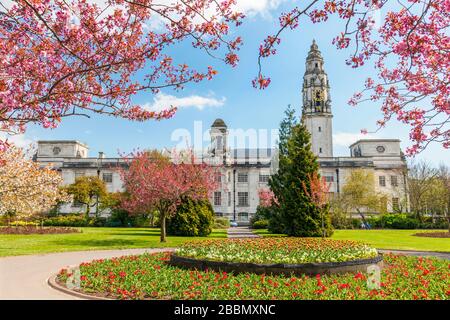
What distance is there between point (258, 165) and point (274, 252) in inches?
1979

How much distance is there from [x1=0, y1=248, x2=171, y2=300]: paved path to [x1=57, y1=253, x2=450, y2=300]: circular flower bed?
640mm

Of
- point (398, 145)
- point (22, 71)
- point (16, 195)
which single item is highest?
point (398, 145)

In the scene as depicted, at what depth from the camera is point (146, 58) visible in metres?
7.07

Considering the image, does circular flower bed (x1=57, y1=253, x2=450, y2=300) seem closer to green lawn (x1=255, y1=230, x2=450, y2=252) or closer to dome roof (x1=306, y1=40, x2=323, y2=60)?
green lawn (x1=255, y1=230, x2=450, y2=252)

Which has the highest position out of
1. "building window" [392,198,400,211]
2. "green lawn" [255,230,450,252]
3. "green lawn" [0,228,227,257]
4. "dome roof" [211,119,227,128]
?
"dome roof" [211,119,227,128]

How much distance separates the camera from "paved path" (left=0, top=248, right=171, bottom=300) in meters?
9.02

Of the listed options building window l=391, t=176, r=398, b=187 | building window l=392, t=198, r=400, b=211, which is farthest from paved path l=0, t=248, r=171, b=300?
building window l=391, t=176, r=398, b=187

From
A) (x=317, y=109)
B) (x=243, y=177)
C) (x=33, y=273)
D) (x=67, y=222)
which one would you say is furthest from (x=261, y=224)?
(x=33, y=273)

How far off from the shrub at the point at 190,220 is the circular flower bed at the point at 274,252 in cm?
1428

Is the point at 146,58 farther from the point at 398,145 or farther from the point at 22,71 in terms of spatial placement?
the point at 398,145

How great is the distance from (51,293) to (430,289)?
30.4 ft

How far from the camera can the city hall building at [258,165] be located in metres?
61.1

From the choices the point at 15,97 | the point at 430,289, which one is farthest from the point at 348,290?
the point at 15,97

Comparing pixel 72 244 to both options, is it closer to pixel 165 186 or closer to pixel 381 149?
pixel 165 186
